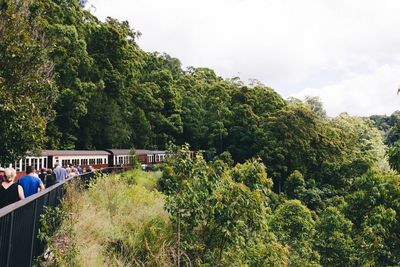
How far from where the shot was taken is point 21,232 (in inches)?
167

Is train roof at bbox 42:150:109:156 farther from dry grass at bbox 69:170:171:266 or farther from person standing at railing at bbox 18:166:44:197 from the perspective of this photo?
person standing at railing at bbox 18:166:44:197

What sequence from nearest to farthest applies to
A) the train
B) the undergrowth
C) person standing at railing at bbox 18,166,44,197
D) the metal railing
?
the metal railing, the undergrowth, person standing at railing at bbox 18,166,44,197, the train

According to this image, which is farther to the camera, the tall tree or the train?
the train

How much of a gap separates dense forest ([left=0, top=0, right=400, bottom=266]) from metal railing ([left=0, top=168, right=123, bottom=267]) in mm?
2882

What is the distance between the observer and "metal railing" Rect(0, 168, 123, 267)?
3463 millimetres

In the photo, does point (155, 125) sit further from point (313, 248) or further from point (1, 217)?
point (1, 217)

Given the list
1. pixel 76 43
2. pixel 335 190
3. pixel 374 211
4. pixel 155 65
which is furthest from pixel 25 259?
pixel 155 65

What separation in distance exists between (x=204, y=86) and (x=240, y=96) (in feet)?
59.7

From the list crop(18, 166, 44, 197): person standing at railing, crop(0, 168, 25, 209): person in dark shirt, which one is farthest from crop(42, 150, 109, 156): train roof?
A: crop(0, 168, 25, 209): person in dark shirt

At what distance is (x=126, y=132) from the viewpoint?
144 feet

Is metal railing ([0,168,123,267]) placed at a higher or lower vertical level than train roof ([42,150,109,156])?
lower

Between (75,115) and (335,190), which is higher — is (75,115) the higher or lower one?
the higher one

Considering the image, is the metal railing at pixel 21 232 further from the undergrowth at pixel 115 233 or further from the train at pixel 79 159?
the train at pixel 79 159

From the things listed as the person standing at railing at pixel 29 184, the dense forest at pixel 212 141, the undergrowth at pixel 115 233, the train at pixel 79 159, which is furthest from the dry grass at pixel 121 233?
the train at pixel 79 159
